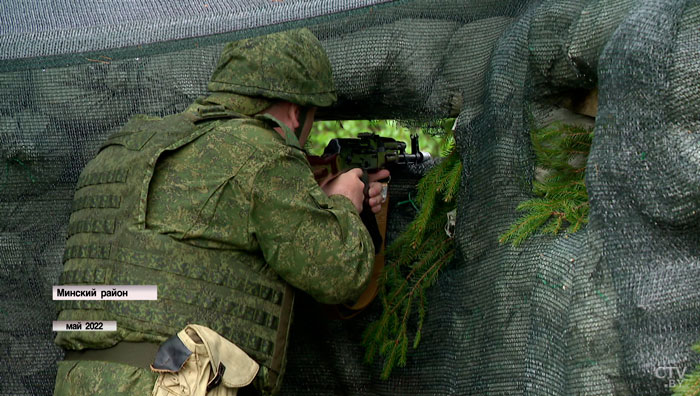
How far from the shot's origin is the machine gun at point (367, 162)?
11.1 ft

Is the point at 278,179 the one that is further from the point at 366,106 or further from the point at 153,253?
the point at 366,106

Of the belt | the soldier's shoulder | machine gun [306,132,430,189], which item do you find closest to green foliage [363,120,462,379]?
machine gun [306,132,430,189]

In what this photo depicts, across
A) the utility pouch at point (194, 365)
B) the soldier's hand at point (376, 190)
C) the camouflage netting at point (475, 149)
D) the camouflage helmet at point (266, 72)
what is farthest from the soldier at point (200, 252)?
the camouflage netting at point (475, 149)

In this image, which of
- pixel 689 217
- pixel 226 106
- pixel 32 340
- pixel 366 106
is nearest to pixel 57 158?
pixel 32 340

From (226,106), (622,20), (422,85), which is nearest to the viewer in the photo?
(622,20)

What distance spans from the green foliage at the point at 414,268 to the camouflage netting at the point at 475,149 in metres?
0.08

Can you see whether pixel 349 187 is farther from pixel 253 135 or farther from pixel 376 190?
pixel 253 135

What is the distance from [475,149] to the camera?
3.16 m

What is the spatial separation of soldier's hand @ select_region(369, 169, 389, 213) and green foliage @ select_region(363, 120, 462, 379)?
7.7 inches

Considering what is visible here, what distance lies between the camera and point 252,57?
10.0 feet

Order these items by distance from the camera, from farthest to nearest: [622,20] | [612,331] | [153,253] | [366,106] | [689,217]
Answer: [366,106], [153,253], [622,20], [612,331], [689,217]

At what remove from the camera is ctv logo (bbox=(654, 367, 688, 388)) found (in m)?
2.04

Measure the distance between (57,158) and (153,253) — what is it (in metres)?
1.28

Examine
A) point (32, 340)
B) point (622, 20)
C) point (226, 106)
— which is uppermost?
point (622, 20)
